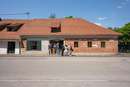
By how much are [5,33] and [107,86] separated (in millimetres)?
37664

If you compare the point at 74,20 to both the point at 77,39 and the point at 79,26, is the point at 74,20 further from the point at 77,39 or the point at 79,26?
the point at 77,39

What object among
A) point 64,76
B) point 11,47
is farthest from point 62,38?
point 64,76

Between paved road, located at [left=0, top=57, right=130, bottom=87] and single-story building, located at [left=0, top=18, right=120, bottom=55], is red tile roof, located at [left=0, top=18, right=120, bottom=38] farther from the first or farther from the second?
paved road, located at [left=0, top=57, right=130, bottom=87]

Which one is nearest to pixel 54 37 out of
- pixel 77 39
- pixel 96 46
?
pixel 77 39

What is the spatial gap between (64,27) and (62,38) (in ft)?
9.13

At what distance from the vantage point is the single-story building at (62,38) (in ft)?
139

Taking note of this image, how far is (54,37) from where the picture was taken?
42.5 metres

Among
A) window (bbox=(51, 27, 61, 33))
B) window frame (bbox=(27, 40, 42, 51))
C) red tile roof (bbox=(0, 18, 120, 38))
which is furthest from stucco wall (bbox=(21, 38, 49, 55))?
window (bbox=(51, 27, 61, 33))

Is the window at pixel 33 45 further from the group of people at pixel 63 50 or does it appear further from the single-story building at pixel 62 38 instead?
the group of people at pixel 63 50

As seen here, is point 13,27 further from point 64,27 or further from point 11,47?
point 64,27

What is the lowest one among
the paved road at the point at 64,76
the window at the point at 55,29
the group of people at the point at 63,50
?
the paved road at the point at 64,76

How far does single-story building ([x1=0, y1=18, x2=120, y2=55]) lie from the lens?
42250mm

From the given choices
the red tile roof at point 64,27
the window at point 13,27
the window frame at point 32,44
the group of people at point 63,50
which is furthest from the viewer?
the window at point 13,27

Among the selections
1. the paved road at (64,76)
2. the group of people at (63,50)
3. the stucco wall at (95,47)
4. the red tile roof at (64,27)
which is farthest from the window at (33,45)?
the paved road at (64,76)
